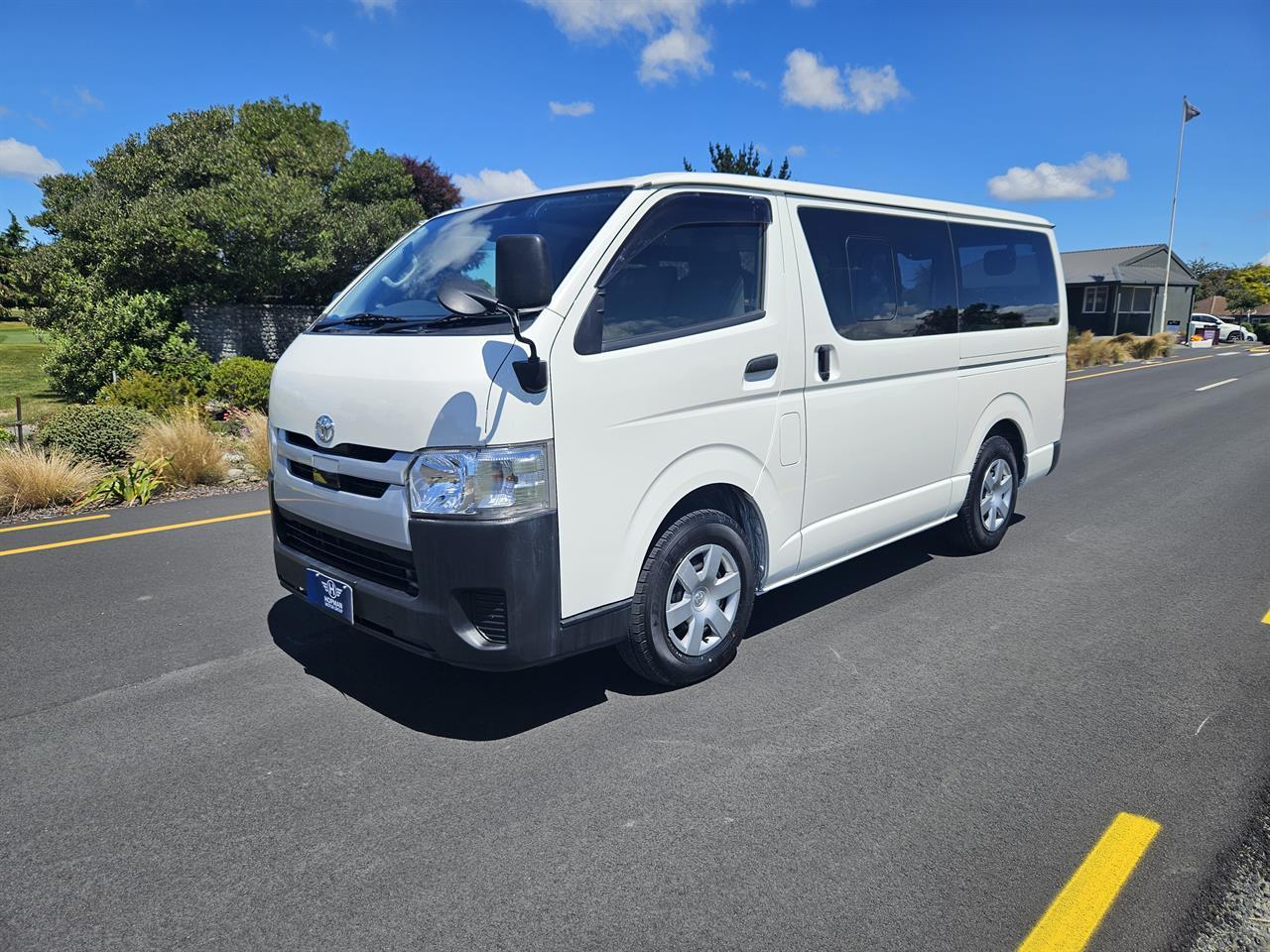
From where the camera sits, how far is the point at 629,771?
3.35 metres

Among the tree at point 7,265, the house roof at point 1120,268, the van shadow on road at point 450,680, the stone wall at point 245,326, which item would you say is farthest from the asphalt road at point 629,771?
the house roof at point 1120,268

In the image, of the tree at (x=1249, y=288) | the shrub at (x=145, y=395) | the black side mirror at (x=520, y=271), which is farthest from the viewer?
the tree at (x=1249, y=288)

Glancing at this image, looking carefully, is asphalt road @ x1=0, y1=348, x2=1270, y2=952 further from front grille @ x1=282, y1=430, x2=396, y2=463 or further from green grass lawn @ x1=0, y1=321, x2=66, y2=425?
green grass lawn @ x1=0, y1=321, x2=66, y2=425

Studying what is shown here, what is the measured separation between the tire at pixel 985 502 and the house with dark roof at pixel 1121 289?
4628 cm

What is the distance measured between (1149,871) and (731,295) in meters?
2.65

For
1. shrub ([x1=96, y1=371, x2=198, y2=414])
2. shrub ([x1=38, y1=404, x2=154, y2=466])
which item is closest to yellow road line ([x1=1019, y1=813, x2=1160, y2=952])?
shrub ([x1=38, y1=404, x2=154, y2=466])

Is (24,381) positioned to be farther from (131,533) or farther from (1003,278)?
(1003,278)

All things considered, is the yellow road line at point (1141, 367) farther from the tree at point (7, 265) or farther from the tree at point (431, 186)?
the tree at point (7, 265)

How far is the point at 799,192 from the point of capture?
4.33 metres

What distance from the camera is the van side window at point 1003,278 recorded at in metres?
5.52

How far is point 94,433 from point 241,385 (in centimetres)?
569

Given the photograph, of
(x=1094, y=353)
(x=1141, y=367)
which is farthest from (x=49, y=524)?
(x=1094, y=353)

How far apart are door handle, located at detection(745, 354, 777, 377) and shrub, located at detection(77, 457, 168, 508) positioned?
6387 millimetres

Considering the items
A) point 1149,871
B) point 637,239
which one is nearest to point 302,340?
point 637,239
